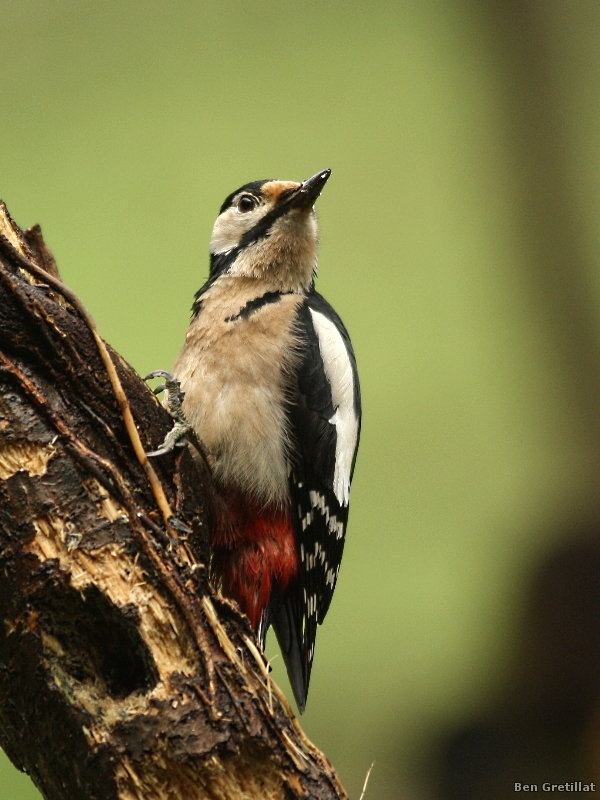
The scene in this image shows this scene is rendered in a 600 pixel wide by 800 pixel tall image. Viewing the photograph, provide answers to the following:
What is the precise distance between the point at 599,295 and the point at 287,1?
219 cm

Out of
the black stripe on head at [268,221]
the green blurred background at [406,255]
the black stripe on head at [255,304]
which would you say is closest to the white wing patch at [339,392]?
the black stripe on head at [255,304]

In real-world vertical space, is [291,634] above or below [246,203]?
below

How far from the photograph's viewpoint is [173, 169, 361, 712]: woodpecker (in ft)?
6.17

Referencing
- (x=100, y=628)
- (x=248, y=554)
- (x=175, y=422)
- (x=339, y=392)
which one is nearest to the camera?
(x=100, y=628)

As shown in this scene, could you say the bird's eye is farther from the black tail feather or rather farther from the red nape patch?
the black tail feather

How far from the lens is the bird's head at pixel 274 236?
2.21 metres

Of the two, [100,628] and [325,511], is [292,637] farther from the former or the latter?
[100,628]

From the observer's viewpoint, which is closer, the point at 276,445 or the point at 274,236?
the point at 276,445

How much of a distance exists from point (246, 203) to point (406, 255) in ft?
7.02

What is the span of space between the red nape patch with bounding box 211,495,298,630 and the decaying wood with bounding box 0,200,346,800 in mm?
541

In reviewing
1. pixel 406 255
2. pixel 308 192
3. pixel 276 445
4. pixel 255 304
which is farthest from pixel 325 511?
pixel 406 255

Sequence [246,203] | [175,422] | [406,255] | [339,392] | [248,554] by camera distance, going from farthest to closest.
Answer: [406,255], [246,203], [339,392], [248,554], [175,422]

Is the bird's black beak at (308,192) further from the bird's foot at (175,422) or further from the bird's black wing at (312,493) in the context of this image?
the bird's foot at (175,422)

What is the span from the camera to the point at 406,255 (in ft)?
14.5
